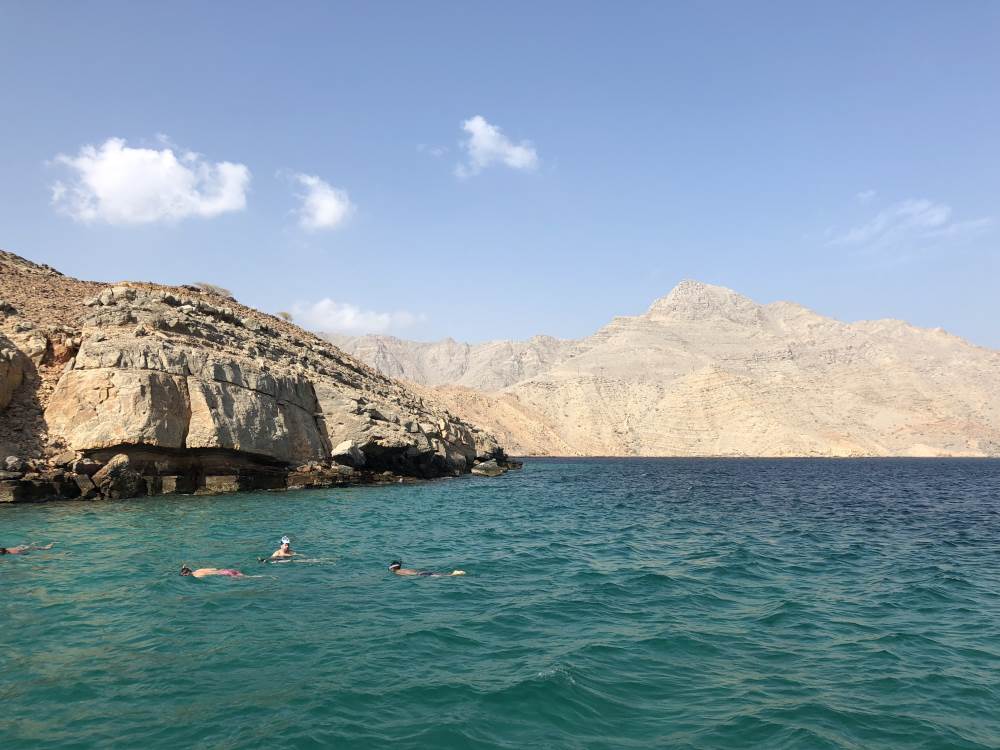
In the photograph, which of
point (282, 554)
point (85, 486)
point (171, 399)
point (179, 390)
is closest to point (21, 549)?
point (282, 554)

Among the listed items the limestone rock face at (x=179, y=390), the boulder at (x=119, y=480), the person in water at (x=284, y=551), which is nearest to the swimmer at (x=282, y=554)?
the person in water at (x=284, y=551)

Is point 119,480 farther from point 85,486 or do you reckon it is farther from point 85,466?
point 85,466

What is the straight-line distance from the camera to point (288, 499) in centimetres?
2930

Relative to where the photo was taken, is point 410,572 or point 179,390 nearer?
point 410,572

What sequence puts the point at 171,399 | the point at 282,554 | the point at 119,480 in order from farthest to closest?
the point at 171,399 → the point at 119,480 → the point at 282,554

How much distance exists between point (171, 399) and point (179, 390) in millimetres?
746

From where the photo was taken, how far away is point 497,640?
10109 millimetres

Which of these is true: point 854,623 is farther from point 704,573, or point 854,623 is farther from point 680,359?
point 680,359

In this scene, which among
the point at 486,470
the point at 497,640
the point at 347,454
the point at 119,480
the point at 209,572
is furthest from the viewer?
the point at 486,470

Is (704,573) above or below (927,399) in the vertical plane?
below

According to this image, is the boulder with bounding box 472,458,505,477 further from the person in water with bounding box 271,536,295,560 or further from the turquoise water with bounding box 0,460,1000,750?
the person in water with bounding box 271,536,295,560

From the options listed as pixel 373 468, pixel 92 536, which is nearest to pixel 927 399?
pixel 373 468

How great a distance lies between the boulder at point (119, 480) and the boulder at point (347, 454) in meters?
11.9

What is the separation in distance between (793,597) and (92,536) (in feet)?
62.9
